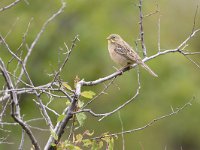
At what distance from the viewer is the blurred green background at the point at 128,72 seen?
2164 cm

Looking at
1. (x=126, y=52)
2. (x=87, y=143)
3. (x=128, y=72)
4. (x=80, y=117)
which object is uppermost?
(x=80, y=117)

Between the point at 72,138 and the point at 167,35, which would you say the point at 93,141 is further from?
the point at 167,35

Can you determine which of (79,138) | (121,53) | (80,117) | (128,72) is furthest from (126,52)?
(128,72)

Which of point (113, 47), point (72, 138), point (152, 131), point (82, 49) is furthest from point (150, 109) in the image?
point (72, 138)

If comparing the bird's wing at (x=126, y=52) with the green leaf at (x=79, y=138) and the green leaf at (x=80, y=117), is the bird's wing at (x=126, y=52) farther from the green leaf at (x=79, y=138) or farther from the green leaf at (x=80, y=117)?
the green leaf at (x=80, y=117)

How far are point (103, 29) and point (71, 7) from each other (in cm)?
113

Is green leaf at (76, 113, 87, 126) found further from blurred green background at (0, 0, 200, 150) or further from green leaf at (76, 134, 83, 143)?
blurred green background at (0, 0, 200, 150)

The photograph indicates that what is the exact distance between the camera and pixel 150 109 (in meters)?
22.7

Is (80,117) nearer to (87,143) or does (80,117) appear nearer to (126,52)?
(87,143)

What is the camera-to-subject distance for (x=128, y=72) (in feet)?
69.3

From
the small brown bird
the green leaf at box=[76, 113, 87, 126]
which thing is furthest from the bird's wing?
the green leaf at box=[76, 113, 87, 126]

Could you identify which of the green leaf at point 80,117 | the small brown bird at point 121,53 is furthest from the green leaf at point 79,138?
the small brown bird at point 121,53

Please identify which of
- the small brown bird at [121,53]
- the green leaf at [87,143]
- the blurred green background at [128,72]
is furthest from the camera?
the blurred green background at [128,72]

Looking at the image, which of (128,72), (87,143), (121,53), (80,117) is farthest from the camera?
(128,72)
